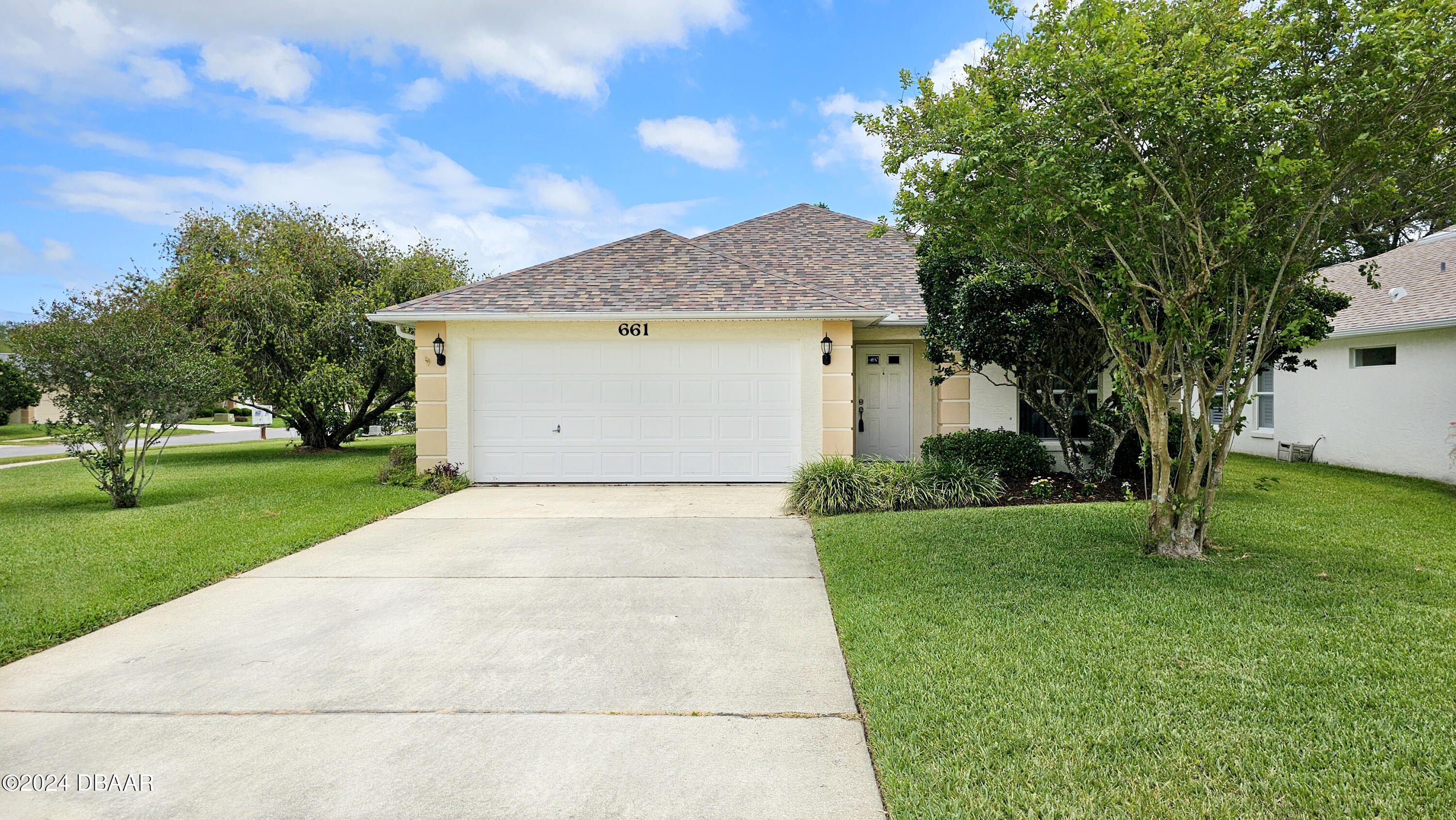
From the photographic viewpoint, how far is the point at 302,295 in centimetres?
1616

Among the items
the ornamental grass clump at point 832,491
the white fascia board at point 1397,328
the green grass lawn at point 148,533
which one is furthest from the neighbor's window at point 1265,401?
the green grass lawn at point 148,533

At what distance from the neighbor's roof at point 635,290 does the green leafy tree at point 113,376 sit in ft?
8.80

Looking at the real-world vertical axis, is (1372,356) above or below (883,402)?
above

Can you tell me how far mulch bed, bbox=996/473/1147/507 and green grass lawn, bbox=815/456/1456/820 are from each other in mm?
2163

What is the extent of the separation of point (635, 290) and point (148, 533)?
6.91m

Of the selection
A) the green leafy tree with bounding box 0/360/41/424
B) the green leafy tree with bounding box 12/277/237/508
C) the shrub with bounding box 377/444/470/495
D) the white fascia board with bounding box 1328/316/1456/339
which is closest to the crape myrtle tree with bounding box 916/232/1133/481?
the white fascia board with bounding box 1328/316/1456/339

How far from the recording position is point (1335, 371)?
1281 cm

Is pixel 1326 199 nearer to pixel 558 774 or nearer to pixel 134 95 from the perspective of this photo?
pixel 558 774

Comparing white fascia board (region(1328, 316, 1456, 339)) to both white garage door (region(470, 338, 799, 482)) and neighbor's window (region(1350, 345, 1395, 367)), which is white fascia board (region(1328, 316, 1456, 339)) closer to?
neighbor's window (region(1350, 345, 1395, 367))

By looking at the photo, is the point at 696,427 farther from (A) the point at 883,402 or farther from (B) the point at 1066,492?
(B) the point at 1066,492

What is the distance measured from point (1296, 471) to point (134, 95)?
69.5 ft

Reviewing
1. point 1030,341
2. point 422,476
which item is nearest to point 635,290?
point 422,476

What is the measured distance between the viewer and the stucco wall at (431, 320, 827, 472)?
35.6 feet

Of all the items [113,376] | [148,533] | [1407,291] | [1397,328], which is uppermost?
[1407,291]
